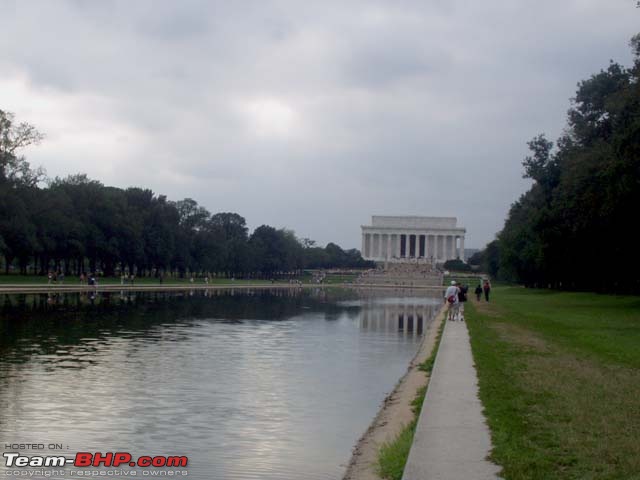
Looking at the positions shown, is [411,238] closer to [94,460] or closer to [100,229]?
[100,229]

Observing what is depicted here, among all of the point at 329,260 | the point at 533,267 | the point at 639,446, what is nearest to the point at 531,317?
the point at 639,446

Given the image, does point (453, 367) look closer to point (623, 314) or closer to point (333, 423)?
point (333, 423)

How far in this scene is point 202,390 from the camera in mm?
15719

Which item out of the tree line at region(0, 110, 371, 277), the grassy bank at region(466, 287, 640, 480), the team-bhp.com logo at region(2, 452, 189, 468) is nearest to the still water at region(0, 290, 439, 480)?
the team-bhp.com logo at region(2, 452, 189, 468)

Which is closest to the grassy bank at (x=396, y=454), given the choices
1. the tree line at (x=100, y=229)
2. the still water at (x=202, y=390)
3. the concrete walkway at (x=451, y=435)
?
the concrete walkway at (x=451, y=435)

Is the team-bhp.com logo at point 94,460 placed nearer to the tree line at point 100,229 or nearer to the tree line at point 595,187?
the tree line at point 595,187

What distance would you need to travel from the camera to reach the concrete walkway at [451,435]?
855cm

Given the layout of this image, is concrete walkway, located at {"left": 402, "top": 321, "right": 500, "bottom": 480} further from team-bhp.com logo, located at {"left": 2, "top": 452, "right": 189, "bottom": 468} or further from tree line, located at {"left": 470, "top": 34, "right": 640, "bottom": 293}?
tree line, located at {"left": 470, "top": 34, "right": 640, "bottom": 293}

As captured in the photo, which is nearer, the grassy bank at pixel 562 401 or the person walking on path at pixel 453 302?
the grassy bank at pixel 562 401

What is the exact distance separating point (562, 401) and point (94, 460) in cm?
719

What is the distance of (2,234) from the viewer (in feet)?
225

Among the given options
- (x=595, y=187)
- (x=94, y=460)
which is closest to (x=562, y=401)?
(x=94, y=460)

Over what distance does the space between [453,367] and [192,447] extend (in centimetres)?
849

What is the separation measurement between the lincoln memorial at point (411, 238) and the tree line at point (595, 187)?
121 metres
